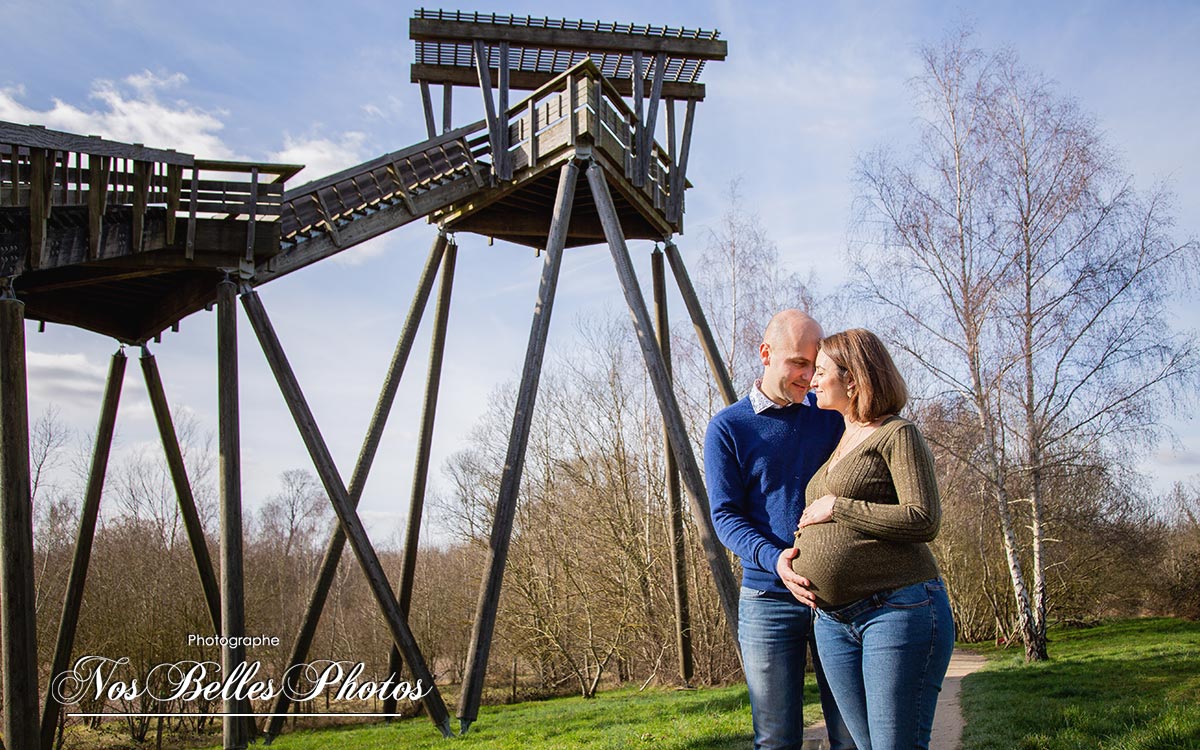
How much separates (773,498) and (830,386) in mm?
576

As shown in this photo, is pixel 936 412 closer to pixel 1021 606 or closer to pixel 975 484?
pixel 975 484

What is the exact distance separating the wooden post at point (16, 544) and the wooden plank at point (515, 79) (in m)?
5.44

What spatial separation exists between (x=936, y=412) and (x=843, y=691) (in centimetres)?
1259

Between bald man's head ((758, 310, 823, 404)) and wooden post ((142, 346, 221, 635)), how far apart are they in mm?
8935

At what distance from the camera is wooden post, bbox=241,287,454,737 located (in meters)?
8.25

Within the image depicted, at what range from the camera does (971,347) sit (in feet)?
45.6

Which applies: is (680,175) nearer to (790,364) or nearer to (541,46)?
(541,46)

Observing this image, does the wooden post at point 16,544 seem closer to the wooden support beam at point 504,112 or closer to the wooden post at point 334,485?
the wooden post at point 334,485

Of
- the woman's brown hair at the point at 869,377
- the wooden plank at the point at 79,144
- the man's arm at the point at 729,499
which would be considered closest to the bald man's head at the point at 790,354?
the man's arm at the point at 729,499

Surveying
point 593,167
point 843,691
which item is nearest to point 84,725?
point 593,167

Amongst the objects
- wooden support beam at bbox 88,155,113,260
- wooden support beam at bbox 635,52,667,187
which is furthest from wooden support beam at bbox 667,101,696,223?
wooden support beam at bbox 88,155,113,260

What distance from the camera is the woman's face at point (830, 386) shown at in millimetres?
2758

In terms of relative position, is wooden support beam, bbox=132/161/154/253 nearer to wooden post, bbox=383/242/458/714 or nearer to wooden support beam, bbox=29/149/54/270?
wooden support beam, bbox=29/149/54/270

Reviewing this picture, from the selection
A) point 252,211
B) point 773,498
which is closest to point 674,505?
point 252,211
